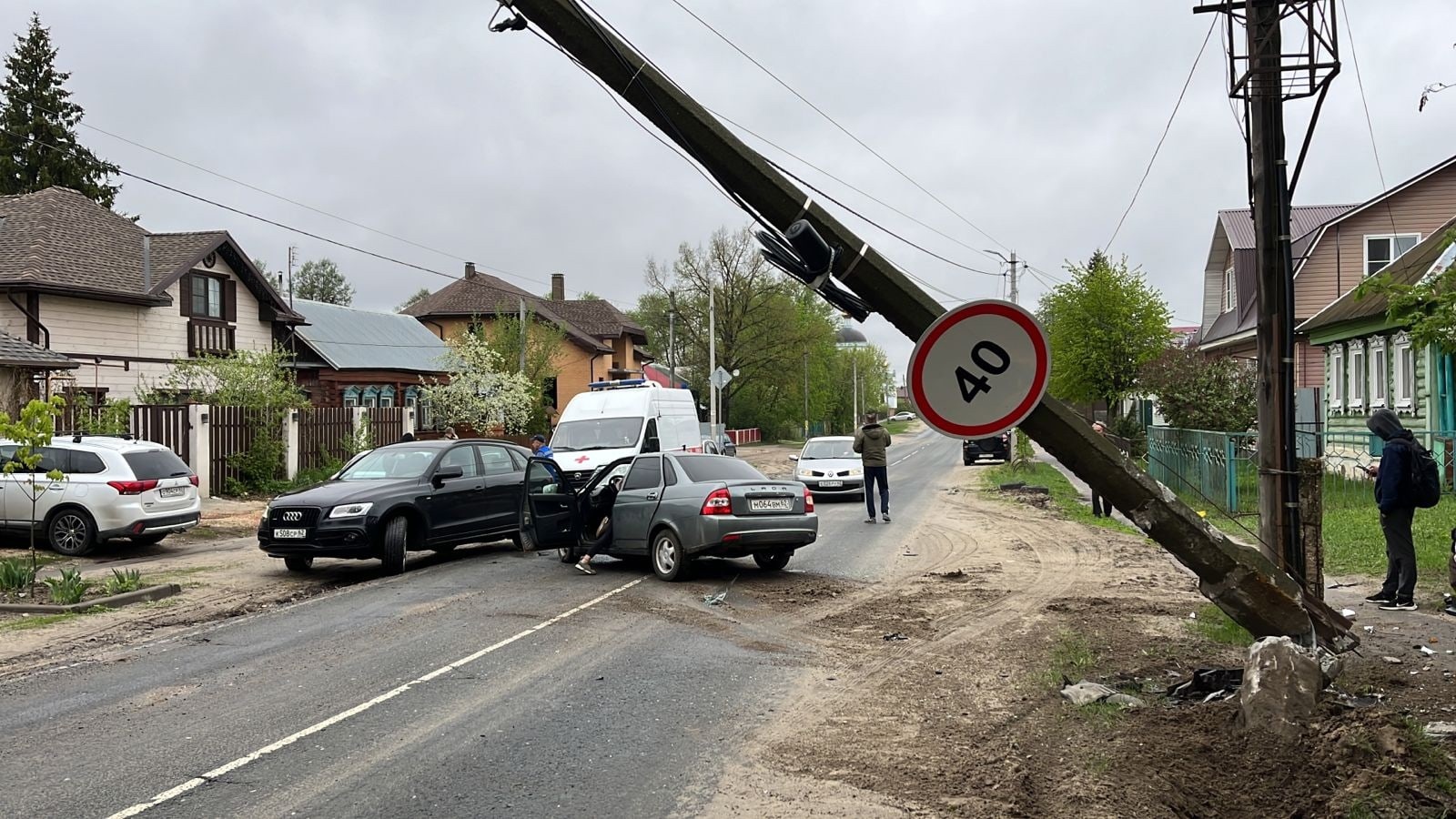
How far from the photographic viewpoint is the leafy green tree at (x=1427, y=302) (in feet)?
28.8

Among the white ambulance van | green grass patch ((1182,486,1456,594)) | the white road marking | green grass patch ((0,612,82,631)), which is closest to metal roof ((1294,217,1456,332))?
green grass patch ((1182,486,1456,594))

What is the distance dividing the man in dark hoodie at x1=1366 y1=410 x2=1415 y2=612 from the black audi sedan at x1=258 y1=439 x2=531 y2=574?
10.0 m

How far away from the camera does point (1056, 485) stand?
29359 millimetres

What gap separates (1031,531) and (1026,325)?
1306 cm

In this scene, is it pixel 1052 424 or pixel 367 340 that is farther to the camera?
pixel 367 340

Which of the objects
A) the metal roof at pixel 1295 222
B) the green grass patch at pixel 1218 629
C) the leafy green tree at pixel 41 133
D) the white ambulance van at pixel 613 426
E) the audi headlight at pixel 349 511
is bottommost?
the green grass patch at pixel 1218 629

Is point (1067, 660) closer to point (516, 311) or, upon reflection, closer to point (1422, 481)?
point (1422, 481)

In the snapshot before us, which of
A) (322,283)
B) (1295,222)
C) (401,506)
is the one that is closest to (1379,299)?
(1295,222)

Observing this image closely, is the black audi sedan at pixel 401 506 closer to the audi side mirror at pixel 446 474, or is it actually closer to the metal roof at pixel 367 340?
the audi side mirror at pixel 446 474

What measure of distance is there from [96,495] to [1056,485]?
21918 mm

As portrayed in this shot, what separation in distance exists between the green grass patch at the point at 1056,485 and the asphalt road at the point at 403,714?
10558mm

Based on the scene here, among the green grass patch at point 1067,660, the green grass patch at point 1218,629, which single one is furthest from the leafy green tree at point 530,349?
the green grass patch at point 1067,660

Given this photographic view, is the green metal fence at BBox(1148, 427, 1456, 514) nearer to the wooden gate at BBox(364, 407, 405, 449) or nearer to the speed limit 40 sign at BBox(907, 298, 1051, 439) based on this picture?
the speed limit 40 sign at BBox(907, 298, 1051, 439)

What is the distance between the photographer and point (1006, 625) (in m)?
9.50
